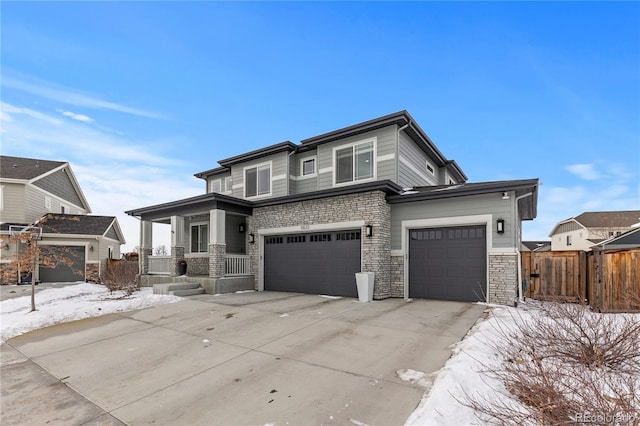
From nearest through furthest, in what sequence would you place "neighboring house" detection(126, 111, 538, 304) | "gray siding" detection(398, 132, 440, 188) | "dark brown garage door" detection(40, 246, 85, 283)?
"neighboring house" detection(126, 111, 538, 304), "gray siding" detection(398, 132, 440, 188), "dark brown garage door" detection(40, 246, 85, 283)

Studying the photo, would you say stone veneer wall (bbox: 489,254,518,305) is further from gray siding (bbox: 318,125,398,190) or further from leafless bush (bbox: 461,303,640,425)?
gray siding (bbox: 318,125,398,190)

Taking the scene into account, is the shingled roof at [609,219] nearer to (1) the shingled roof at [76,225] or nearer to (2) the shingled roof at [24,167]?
(1) the shingled roof at [76,225]

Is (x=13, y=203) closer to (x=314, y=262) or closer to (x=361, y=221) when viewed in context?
(x=314, y=262)

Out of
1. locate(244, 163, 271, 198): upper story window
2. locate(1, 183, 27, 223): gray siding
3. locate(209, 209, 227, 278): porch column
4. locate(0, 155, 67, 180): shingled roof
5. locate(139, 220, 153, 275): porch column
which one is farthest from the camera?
locate(0, 155, 67, 180): shingled roof

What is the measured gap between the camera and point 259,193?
14.7 metres

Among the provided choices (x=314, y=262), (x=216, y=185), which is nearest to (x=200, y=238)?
(x=216, y=185)

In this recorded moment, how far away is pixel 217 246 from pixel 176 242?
2.90m

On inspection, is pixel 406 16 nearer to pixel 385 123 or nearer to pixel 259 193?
pixel 385 123

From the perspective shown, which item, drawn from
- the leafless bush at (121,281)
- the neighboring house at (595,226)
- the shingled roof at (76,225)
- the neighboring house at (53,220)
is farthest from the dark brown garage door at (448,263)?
the neighboring house at (595,226)

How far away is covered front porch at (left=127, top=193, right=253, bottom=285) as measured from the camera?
12.2m

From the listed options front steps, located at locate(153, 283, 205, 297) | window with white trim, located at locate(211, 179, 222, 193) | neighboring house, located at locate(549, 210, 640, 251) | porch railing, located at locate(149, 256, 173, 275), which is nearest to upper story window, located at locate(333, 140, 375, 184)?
front steps, located at locate(153, 283, 205, 297)

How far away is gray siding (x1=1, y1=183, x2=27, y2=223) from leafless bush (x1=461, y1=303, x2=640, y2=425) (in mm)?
25290

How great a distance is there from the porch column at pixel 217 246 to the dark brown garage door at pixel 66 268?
1237 cm

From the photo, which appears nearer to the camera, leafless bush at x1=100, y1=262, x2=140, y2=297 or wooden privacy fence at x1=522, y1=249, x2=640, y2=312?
wooden privacy fence at x1=522, y1=249, x2=640, y2=312
